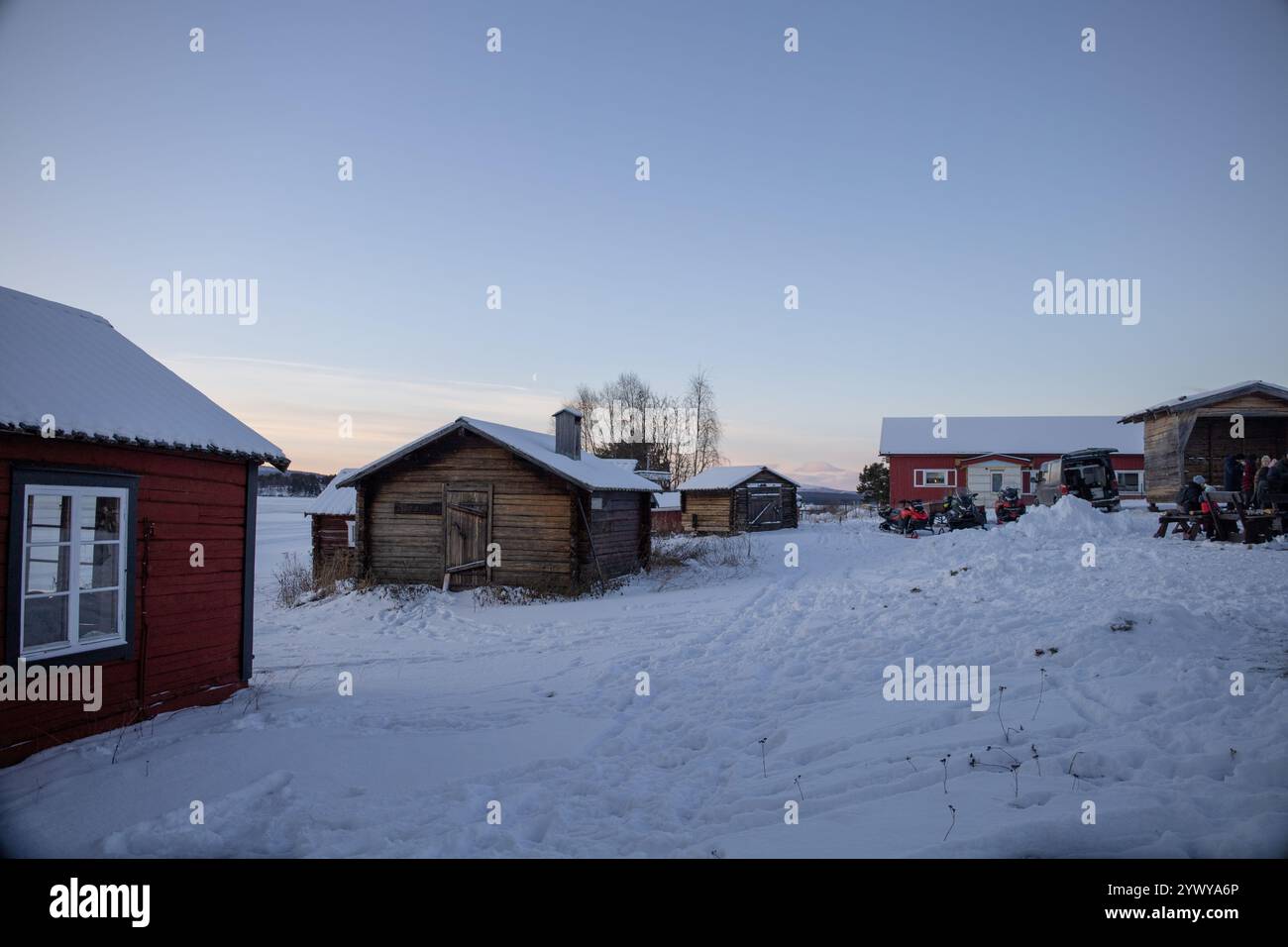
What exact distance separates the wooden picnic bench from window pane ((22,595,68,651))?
66.9ft

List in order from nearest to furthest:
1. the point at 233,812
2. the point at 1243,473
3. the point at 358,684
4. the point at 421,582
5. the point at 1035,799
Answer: the point at 1035,799
the point at 233,812
the point at 358,684
the point at 421,582
the point at 1243,473

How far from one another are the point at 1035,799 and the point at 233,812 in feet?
17.9

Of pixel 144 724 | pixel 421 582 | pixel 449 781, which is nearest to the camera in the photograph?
pixel 449 781

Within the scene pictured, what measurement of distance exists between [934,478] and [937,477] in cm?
18

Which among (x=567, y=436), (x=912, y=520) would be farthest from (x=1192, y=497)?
(x=567, y=436)

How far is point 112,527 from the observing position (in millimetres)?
7121

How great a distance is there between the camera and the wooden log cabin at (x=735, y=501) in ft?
117

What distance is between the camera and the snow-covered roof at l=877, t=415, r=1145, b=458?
143 ft

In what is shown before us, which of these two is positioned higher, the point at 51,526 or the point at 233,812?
the point at 51,526

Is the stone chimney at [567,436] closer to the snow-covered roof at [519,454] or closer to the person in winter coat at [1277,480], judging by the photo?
the snow-covered roof at [519,454]

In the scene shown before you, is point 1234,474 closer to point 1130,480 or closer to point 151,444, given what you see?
point 151,444

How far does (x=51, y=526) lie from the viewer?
24.3 feet
